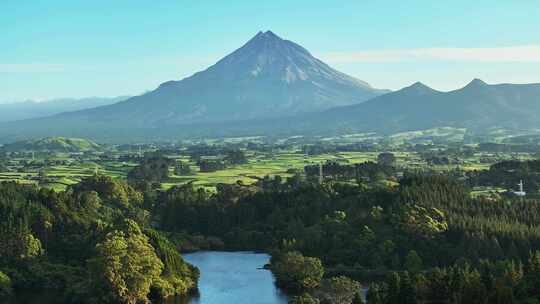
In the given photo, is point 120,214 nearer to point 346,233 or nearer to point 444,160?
point 346,233

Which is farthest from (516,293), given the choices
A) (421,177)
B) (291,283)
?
(421,177)

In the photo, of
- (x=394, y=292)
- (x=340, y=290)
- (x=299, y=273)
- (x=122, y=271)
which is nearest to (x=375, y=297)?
(x=394, y=292)

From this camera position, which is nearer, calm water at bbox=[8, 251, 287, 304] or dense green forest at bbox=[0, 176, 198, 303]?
dense green forest at bbox=[0, 176, 198, 303]

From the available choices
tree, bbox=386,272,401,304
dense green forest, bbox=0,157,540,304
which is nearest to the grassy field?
dense green forest, bbox=0,157,540,304

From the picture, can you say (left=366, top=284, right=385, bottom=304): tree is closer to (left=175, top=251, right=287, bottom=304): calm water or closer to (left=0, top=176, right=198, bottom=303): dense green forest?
(left=175, top=251, right=287, bottom=304): calm water

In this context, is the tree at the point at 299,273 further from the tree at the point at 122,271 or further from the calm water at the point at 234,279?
the tree at the point at 122,271

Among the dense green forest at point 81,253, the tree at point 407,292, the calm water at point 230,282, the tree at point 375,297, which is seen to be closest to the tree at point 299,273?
the calm water at point 230,282
